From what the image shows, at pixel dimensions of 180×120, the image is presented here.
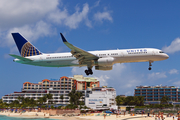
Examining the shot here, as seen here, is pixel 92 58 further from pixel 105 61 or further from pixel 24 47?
pixel 24 47

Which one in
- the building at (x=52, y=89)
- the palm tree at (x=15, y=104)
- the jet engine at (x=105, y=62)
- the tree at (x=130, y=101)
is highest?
the jet engine at (x=105, y=62)

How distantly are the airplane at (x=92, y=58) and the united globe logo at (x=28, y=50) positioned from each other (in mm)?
935

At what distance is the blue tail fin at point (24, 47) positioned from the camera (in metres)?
55.9

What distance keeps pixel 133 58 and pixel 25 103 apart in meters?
123

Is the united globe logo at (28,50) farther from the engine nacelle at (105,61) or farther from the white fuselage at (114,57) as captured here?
the engine nacelle at (105,61)

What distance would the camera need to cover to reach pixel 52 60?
2021 inches

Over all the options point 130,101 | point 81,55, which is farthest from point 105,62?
point 130,101

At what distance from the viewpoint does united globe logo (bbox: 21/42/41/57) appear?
182 feet

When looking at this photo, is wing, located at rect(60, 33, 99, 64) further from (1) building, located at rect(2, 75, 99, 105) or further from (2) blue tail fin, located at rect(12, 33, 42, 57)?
(1) building, located at rect(2, 75, 99, 105)

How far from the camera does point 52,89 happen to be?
170 m

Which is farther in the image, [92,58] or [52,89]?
[52,89]

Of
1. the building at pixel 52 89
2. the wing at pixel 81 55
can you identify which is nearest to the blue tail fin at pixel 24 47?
the wing at pixel 81 55

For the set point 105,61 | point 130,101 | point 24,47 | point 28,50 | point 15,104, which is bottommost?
point 15,104

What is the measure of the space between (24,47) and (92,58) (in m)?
19.5
